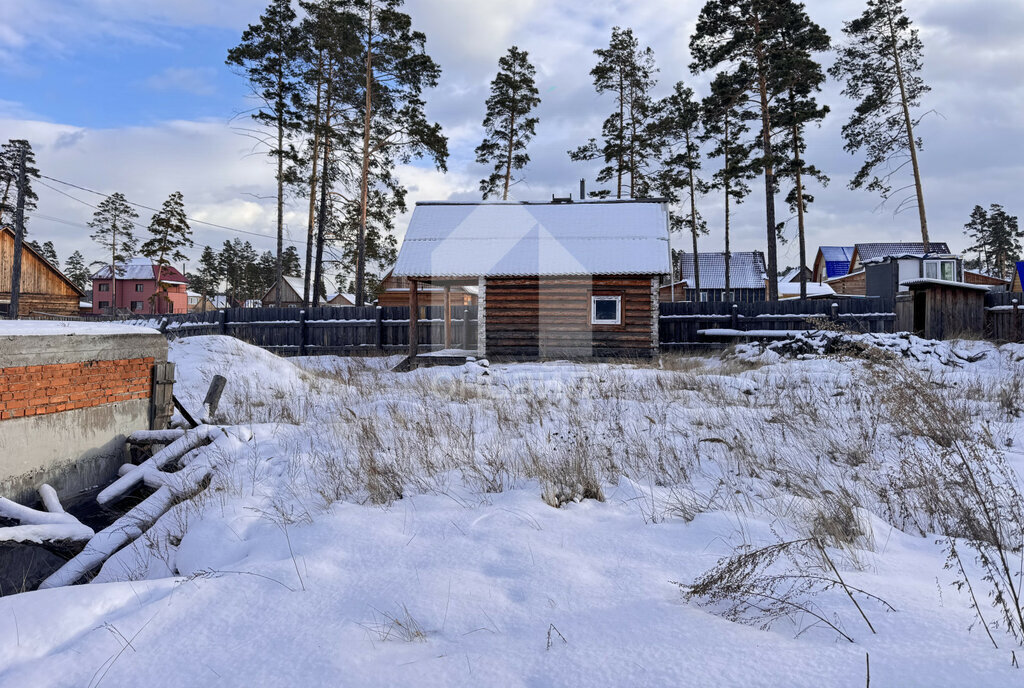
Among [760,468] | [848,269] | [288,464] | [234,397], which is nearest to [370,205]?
[234,397]

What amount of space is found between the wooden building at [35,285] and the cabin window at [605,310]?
35.6 meters

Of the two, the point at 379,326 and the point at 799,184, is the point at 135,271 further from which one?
the point at 799,184

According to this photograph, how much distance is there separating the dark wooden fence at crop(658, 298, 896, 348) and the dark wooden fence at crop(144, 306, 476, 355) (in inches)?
313

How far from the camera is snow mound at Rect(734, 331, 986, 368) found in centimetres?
1168

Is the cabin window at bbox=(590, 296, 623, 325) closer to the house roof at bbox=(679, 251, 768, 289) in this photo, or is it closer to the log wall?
the log wall

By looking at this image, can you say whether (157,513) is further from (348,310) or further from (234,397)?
(348,310)

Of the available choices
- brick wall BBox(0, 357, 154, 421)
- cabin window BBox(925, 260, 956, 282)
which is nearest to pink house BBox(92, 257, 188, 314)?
brick wall BBox(0, 357, 154, 421)

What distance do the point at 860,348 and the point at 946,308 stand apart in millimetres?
9165

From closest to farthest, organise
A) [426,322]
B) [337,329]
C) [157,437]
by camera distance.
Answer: [157,437] < [426,322] < [337,329]

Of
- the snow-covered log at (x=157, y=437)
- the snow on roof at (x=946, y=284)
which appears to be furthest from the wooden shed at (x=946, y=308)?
the snow-covered log at (x=157, y=437)

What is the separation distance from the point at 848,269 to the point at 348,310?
45119 mm

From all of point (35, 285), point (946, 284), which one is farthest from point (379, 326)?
point (35, 285)

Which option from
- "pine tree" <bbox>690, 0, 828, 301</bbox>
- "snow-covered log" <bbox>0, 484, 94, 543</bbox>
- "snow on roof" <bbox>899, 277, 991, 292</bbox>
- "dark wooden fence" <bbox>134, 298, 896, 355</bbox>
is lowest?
"snow-covered log" <bbox>0, 484, 94, 543</bbox>

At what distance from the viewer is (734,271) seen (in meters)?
47.6
